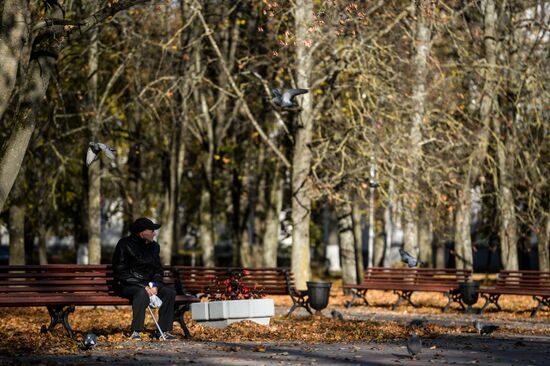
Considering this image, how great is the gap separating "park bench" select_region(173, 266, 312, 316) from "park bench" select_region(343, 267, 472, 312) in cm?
258

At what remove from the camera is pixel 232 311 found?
15961mm

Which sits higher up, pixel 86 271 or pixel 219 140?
pixel 219 140

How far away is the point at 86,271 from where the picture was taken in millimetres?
15062

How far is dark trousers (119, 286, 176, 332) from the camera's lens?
14.0m

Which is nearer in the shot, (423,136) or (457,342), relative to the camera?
(457,342)

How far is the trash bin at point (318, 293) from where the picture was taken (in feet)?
63.0

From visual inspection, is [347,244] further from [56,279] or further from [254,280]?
[56,279]

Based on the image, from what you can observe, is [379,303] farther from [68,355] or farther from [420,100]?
[68,355]

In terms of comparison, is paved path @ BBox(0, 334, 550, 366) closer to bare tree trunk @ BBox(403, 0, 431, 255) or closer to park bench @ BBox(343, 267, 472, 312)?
park bench @ BBox(343, 267, 472, 312)

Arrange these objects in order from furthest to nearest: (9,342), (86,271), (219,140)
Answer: (219,140)
(86,271)
(9,342)

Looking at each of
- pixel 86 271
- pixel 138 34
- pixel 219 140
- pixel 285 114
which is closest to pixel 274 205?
pixel 219 140

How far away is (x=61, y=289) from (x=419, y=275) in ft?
34.5

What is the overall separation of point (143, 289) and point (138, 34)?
14.7 meters

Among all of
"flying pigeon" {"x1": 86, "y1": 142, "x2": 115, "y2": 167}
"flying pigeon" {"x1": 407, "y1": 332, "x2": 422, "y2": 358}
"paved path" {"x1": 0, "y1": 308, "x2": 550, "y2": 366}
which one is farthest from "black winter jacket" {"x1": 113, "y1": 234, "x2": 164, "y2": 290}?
"flying pigeon" {"x1": 86, "y1": 142, "x2": 115, "y2": 167}
